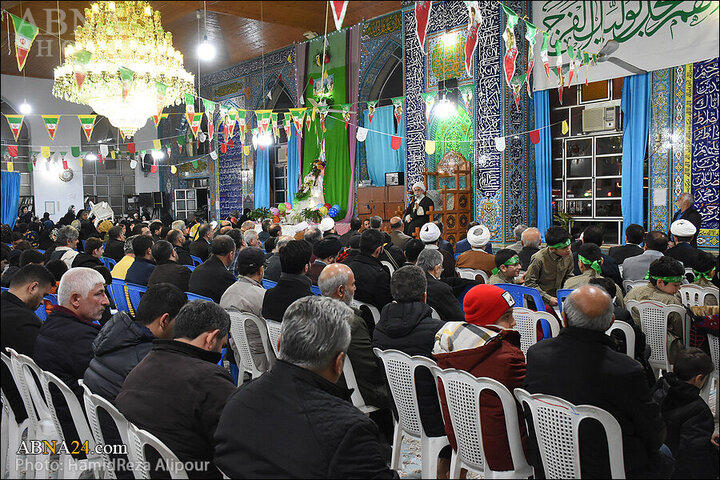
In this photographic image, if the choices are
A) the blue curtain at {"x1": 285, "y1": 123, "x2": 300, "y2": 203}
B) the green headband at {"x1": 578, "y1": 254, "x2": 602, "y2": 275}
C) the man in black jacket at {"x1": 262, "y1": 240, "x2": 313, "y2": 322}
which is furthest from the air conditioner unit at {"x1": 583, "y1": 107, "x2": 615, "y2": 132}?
the blue curtain at {"x1": 285, "y1": 123, "x2": 300, "y2": 203}

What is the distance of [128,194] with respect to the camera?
1948 centimetres

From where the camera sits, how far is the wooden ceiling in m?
10.4

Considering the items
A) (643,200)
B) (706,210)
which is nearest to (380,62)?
(643,200)

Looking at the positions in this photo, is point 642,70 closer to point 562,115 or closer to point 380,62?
point 562,115

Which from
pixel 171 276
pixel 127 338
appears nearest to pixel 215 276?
pixel 171 276

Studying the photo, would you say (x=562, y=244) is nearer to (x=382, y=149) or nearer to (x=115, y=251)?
(x=115, y=251)

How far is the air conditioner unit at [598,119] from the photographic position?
341 inches

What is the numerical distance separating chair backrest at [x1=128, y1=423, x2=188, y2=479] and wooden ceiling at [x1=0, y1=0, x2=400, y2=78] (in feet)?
31.9

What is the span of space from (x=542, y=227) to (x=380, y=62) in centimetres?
534

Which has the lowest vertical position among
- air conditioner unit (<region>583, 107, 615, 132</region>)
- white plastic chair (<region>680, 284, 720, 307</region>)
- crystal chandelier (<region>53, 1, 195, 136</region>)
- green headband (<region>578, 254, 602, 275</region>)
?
white plastic chair (<region>680, 284, 720, 307</region>)

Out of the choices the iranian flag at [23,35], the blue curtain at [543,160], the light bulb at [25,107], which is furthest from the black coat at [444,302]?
the light bulb at [25,107]

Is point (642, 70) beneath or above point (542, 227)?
above

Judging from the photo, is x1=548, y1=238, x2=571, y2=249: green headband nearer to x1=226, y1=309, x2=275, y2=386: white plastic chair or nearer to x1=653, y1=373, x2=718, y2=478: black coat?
x1=653, y1=373, x2=718, y2=478: black coat

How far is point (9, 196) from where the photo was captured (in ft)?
57.3
